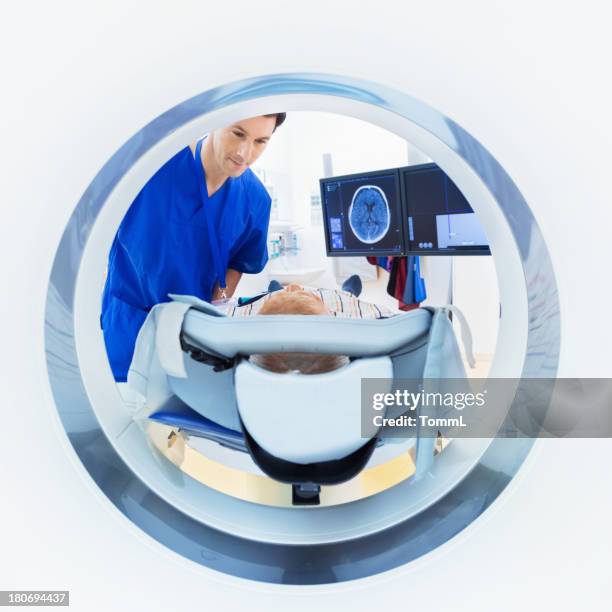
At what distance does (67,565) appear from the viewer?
579 millimetres

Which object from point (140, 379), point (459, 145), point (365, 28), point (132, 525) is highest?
point (365, 28)

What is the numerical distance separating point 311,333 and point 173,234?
665 millimetres

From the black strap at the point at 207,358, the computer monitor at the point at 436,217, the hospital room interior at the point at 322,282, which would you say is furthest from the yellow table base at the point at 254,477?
the computer monitor at the point at 436,217

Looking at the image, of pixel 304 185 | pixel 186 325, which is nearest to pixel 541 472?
pixel 186 325

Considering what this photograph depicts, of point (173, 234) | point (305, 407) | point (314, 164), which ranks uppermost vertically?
point (314, 164)

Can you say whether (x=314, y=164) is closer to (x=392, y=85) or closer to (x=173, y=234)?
(x=173, y=234)

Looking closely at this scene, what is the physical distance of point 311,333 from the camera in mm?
691

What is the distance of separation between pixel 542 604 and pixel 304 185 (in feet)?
11.8

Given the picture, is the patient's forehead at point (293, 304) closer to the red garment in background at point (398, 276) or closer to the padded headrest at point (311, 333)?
the padded headrest at point (311, 333)

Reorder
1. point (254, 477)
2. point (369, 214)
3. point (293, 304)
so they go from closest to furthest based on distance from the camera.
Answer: point (254, 477)
point (293, 304)
point (369, 214)

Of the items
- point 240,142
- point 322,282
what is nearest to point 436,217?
point 240,142

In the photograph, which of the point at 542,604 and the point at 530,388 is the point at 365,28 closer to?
the point at 530,388

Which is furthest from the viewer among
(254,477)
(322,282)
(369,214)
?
(322,282)

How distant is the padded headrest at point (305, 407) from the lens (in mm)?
696
